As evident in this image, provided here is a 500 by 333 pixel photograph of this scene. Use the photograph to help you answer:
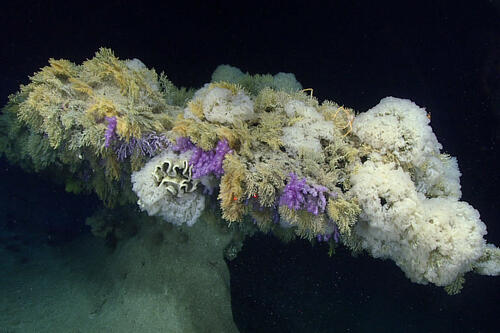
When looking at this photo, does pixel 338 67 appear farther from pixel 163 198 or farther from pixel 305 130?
pixel 163 198

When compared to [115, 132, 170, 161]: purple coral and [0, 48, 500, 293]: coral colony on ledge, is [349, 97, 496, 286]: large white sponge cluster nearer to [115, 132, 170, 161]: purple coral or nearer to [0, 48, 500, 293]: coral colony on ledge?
[0, 48, 500, 293]: coral colony on ledge

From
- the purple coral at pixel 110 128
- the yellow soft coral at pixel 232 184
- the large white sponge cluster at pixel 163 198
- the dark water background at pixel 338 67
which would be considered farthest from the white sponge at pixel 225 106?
the dark water background at pixel 338 67

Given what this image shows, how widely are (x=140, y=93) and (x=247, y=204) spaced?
167 cm

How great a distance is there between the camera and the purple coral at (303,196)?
267 cm

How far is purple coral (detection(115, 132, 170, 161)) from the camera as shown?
3.08 m

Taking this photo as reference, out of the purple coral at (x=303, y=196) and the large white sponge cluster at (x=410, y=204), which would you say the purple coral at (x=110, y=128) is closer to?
the purple coral at (x=303, y=196)

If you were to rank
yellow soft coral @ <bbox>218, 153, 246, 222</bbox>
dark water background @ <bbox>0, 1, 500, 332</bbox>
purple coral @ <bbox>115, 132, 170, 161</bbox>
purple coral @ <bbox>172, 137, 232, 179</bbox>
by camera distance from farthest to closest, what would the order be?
dark water background @ <bbox>0, 1, 500, 332</bbox>
purple coral @ <bbox>115, 132, 170, 161</bbox>
purple coral @ <bbox>172, 137, 232, 179</bbox>
yellow soft coral @ <bbox>218, 153, 246, 222</bbox>

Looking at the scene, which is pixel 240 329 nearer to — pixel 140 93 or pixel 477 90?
pixel 140 93

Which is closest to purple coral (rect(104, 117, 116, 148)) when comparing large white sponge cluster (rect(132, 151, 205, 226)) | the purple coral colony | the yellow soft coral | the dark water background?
the purple coral colony

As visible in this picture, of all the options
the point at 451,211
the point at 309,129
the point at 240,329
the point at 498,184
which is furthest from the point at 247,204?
the point at 498,184

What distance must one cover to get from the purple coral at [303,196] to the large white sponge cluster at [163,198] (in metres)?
0.98

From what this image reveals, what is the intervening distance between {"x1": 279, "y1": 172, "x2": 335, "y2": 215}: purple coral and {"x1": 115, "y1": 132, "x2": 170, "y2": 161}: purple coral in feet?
4.47

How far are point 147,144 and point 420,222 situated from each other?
279cm

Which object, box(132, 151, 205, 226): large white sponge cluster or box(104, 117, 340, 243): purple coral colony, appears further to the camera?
box(132, 151, 205, 226): large white sponge cluster
